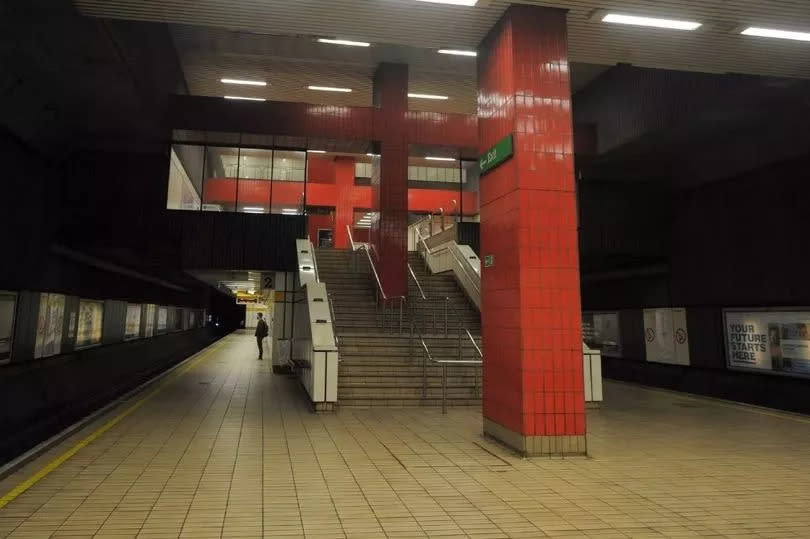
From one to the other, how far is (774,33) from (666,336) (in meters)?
6.97

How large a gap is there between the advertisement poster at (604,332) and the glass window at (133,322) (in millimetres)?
13993

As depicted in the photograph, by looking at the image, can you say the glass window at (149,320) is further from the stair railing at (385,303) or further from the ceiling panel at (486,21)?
the ceiling panel at (486,21)

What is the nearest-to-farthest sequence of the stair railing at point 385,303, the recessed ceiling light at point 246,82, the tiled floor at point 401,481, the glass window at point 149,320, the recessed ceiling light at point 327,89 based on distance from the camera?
the tiled floor at point 401,481 < the stair railing at point 385,303 < the recessed ceiling light at point 246,82 < the recessed ceiling light at point 327,89 < the glass window at point 149,320

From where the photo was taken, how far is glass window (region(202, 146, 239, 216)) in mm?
15219

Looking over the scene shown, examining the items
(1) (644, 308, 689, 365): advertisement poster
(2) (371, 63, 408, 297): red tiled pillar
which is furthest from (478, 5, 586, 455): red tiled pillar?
(1) (644, 308, 689, 365): advertisement poster

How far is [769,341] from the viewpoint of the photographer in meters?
8.80

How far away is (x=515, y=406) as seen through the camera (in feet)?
17.9

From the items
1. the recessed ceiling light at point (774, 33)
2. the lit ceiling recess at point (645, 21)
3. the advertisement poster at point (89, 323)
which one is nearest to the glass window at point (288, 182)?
the advertisement poster at point (89, 323)

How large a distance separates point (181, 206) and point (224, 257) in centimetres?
184

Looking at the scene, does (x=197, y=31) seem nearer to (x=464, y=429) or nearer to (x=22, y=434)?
(x=22, y=434)

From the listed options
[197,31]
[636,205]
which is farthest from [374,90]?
[636,205]

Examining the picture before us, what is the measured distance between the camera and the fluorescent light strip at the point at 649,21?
5.91 metres

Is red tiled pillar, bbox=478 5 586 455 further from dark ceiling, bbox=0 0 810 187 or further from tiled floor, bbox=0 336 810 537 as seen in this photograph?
dark ceiling, bbox=0 0 810 187

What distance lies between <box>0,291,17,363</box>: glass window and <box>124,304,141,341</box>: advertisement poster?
742 cm
